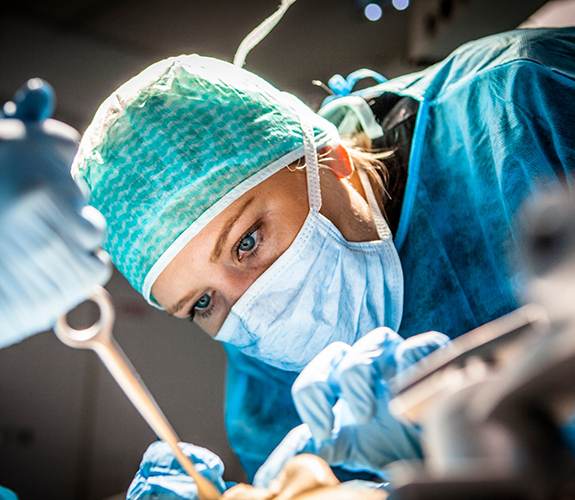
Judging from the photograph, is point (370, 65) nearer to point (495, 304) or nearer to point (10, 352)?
point (495, 304)

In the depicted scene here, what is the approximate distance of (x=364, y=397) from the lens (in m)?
0.57

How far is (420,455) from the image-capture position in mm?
599

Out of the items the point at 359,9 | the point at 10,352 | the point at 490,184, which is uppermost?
the point at 359,9

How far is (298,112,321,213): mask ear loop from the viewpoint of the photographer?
1.02 m

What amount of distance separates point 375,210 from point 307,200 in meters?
0.20

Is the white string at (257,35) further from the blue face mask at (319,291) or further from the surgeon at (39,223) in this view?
the surgeon at (39,223)

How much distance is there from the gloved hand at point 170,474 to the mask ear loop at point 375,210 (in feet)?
2.00

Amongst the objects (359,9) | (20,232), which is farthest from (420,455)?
(359,9)

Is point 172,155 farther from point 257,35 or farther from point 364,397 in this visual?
point 364,397

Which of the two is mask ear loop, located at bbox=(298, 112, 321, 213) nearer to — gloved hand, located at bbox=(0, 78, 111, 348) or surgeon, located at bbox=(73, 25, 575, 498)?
surgeon, located at bbox=(73, 25, 575, 498)

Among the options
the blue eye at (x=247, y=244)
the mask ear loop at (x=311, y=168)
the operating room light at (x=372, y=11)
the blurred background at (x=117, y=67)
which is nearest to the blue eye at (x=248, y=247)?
the blue eye at (x=247, y=244)

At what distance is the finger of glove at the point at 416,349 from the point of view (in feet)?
1.82

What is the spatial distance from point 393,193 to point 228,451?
1891mm

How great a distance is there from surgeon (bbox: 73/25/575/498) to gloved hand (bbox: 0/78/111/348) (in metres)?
0.41
